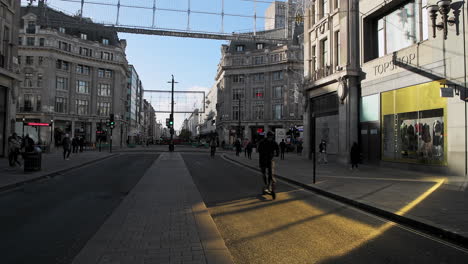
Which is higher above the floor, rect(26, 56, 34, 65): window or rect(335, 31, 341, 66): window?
rect(26, 56, 34, 65): window

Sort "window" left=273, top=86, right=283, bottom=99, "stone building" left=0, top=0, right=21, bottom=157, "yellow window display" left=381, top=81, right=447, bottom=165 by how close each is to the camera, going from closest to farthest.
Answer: "yellow window display" left=381, top=81, right=447, bottom=165
"stone building" left=0, top=0, right=21, bottom=157
"window" left=273, top=86, right=283, bottom=99

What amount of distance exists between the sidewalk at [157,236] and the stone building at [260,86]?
56375 millimetres

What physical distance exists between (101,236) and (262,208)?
3809 millimetres

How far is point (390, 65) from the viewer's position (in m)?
17.4

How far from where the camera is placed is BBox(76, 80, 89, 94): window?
64.4 m

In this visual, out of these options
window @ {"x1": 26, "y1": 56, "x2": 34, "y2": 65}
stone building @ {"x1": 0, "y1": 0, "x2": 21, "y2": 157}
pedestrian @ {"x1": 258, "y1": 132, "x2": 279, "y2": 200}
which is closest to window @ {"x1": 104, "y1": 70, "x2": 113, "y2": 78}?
window @ {"x1": 26, "y1": 56, "x2": 34, "y2": 65}

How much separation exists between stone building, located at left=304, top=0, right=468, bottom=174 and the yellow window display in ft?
0.14

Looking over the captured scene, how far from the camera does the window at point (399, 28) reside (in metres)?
15.5

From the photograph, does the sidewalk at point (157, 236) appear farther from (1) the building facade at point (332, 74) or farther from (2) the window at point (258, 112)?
(2) the window at point (258, 112)

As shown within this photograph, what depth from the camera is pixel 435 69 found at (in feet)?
46.2

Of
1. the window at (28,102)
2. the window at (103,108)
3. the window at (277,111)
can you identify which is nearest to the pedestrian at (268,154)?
the window at (277,111)

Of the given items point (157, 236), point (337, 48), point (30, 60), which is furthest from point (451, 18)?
point (30, 60)

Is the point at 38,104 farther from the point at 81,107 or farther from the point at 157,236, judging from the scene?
the point at 157,236

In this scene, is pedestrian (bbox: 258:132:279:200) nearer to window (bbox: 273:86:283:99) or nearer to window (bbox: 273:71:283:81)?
window (bbox: 273:86:283:99)
